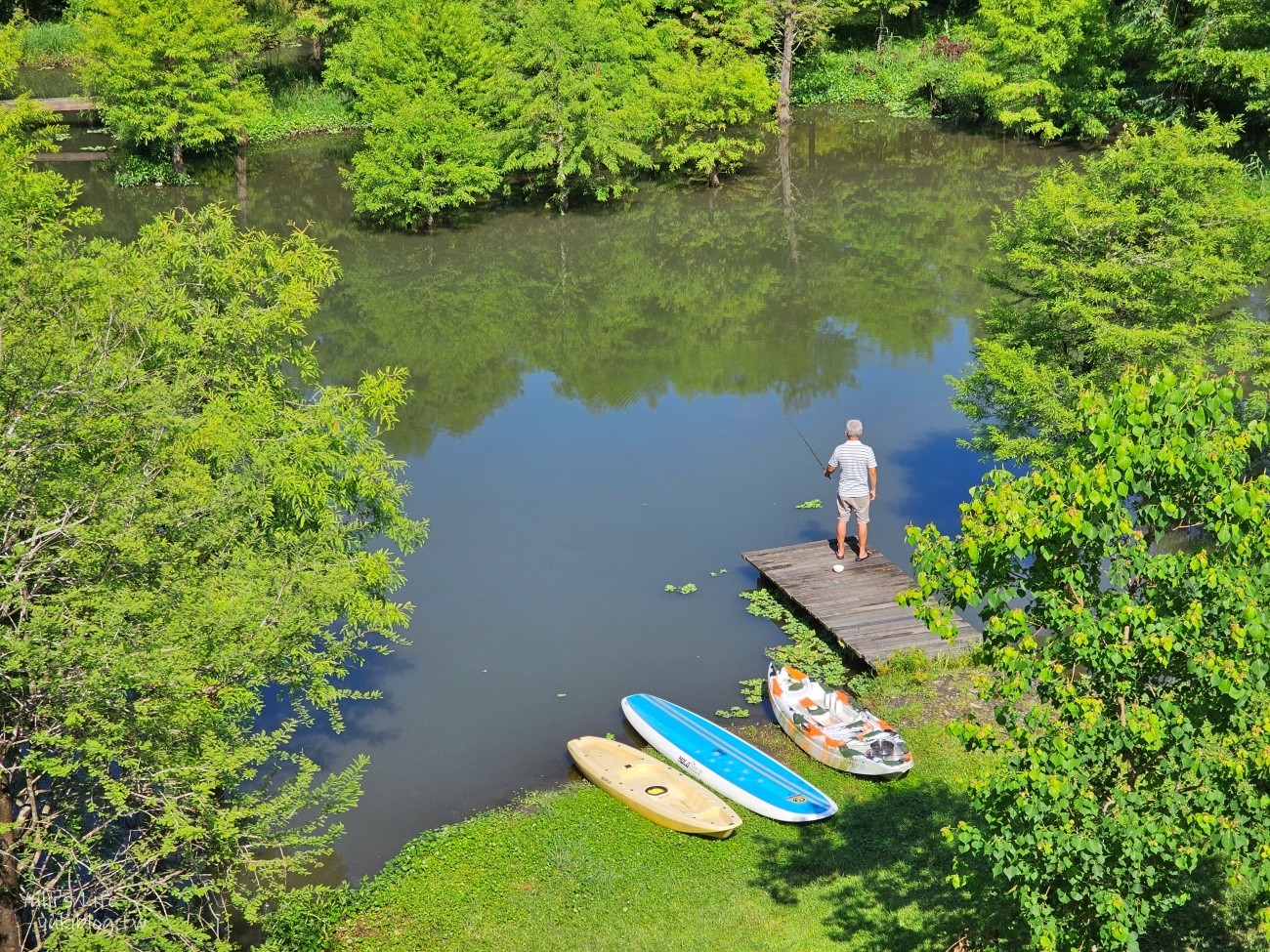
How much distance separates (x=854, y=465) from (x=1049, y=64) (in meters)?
25.9

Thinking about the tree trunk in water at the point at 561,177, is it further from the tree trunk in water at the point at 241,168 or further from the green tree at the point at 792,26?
the green tree at the point at 792,26

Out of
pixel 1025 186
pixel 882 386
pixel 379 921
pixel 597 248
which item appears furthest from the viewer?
pixel 1025 186

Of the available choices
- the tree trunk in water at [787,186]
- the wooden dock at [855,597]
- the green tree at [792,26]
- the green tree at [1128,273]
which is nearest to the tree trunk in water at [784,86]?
the green tree at [792,26]

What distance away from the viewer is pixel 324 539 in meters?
13.6

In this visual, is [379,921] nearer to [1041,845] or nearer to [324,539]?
[324,539]

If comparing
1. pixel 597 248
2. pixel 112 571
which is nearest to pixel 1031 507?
pixel 112 571

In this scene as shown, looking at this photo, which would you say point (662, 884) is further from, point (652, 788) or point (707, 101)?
point (707, 101)

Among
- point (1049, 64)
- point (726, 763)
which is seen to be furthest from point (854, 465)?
point (1049, 64)

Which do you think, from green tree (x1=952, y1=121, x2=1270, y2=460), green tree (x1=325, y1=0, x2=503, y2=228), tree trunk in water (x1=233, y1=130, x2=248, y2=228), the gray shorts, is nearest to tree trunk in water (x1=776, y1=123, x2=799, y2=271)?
green tree (x1=325, y1=0, x2=503, y2=228)

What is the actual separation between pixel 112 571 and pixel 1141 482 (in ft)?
24.3

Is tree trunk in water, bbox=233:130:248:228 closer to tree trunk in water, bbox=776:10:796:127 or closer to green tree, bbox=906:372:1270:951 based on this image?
tree trunk in water, bbox=776:10:796:127

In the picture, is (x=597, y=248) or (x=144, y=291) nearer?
(x=144, y=291)

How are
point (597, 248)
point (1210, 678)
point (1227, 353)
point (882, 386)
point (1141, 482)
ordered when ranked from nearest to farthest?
point (1210, 678), point (1141, 482), point (1227, 353), point (882, 386), point (597, 248)

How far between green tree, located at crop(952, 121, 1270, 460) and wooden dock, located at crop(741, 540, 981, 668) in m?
2.43
